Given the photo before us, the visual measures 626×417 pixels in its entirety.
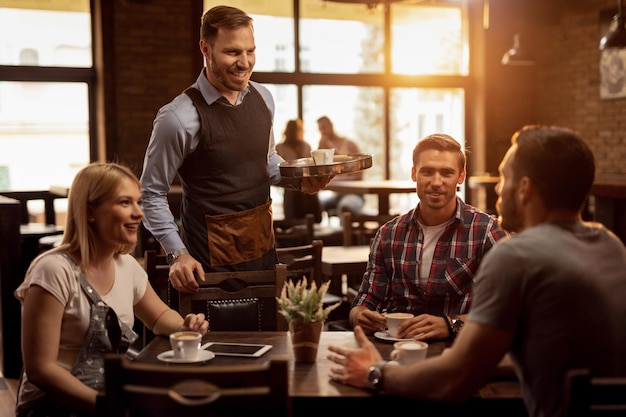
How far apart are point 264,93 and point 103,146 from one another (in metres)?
4.74

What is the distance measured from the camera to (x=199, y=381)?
157 cm

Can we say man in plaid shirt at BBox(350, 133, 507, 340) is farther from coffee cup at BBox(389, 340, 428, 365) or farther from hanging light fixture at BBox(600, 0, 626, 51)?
hanging light fixture at BBox(600, 0, 626, 51)

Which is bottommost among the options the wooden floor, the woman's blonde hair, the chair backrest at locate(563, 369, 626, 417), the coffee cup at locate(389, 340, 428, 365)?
the wooden floor

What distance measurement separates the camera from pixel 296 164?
299 cm

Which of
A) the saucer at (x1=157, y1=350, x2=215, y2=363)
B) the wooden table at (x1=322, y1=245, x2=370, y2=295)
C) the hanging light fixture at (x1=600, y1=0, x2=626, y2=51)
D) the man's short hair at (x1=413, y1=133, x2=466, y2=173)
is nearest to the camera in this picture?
the saucer at (x1=157, y1=350, x2=215, y2=363)

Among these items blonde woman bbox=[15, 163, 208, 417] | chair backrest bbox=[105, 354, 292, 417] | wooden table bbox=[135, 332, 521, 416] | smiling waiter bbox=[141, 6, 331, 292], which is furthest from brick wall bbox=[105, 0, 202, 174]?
chair backrest bbox=[105, 354, 292, 417]

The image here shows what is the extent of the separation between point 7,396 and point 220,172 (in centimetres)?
201

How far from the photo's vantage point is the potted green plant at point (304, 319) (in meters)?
2.13

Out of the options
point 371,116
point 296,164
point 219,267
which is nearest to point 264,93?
point 296,164

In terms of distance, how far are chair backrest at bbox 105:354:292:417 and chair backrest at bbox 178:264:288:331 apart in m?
1.18

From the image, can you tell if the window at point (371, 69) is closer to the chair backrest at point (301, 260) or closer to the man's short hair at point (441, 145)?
the chair backrest at point (301, 260)

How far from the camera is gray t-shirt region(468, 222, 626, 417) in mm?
1604

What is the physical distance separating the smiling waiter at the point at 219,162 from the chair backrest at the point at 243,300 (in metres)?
0.12

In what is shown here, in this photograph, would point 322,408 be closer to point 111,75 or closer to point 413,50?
point 111,75
